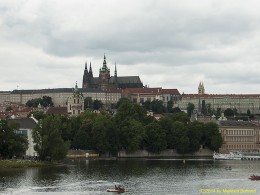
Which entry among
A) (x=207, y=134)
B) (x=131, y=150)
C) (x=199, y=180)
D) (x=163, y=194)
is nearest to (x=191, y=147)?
(x=207, y=134)

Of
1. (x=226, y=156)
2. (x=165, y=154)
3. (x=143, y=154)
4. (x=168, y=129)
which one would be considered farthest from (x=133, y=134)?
(x=226, y=156)

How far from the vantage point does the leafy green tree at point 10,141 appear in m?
110

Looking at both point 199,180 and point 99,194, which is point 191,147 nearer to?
point 199,180

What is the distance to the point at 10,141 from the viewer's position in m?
110

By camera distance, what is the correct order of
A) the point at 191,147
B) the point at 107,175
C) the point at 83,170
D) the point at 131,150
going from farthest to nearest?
the point at 191,147 → the point at 131,150 → the point at 83,170 → the point at 107,175

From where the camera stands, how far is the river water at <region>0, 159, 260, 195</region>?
77375mm

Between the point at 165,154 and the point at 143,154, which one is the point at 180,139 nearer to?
the point at 165,154

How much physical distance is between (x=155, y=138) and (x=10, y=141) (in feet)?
166

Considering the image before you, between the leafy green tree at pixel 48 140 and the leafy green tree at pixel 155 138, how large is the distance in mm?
43523

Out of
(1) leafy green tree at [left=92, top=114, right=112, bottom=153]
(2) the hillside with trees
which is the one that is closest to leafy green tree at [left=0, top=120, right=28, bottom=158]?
(2) the hillside with trees

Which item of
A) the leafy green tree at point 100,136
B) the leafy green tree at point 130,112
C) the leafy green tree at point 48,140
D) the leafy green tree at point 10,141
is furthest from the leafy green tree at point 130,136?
the leafy green tree at point 10,141

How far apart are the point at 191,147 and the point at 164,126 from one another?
25.0ft

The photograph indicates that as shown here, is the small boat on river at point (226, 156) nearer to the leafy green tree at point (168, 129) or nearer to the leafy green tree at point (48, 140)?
the leafy green tree at point (168, 129)

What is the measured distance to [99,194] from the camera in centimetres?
7400
